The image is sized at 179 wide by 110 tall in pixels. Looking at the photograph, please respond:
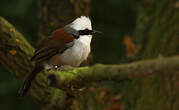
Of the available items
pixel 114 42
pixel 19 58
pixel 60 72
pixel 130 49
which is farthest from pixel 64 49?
pixel 114 42

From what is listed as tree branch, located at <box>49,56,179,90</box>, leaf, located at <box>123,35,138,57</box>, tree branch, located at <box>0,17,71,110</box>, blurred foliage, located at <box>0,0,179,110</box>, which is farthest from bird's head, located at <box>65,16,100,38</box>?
tree branch, located at <box>49,56,179,90</box>

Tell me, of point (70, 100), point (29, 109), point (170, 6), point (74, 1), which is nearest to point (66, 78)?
point (70, 100)

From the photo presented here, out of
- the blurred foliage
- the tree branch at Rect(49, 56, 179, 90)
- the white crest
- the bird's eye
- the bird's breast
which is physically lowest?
the blurred foliage

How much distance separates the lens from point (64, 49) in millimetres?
4969

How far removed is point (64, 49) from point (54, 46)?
0.49 feet

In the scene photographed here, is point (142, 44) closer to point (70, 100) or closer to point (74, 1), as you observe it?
point (74, 1)

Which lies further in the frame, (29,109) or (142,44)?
(29,109)

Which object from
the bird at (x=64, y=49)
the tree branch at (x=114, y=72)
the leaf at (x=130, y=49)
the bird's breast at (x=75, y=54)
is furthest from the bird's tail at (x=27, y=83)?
the leaf at (x=130, y=49)

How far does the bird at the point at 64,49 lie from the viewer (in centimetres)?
489

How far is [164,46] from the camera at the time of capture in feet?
19.8

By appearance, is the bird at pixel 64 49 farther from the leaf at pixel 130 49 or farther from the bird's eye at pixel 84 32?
the leaf at pixel 130 49

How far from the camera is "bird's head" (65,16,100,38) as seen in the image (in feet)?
16.3

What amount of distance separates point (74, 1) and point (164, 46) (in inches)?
61.1

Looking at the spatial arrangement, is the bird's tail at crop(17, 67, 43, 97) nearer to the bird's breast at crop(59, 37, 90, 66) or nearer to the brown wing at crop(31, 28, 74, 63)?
the brown wing at crop(31, 28, 74, 63)
